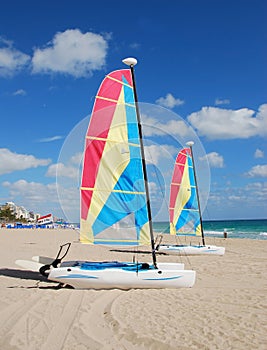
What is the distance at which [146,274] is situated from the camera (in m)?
6.49

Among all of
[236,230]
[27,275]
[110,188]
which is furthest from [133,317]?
[236,230]

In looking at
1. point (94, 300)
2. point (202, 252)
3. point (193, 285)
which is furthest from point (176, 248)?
point (94, 300)

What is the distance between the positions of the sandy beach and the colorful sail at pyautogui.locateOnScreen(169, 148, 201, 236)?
24.2ft

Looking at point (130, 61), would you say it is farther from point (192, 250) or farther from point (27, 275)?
point (192, 250)

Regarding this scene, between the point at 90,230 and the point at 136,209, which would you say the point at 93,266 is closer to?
the point at 90,230

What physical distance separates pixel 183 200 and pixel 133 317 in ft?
34.1

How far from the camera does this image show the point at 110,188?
7.20 m

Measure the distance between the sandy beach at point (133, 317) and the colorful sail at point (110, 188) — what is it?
125 centimetres

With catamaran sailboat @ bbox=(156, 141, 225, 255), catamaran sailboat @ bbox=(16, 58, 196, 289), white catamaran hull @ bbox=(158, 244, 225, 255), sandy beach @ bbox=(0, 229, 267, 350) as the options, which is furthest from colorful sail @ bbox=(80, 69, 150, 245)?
catamaran sailboat @ bbox=(156, 141, 225, 255)

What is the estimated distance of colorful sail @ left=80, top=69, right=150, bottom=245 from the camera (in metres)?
7.19

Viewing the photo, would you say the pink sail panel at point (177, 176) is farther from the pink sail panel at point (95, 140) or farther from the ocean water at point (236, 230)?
the pink sail panel at point (95, 140)

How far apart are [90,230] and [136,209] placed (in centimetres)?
105

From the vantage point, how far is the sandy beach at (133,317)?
12.8 feet

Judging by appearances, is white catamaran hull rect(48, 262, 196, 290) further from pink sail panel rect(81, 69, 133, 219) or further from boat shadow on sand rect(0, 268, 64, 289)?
pink sail panel rect(81, 69, 133, 219)
